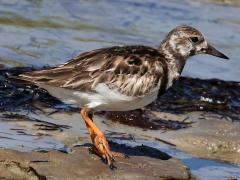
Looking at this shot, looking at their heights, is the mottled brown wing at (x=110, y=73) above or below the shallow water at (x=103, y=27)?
above

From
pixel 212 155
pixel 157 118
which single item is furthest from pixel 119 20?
pixel 212 155

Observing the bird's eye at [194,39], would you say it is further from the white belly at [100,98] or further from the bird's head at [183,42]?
the white belly at [100,98]

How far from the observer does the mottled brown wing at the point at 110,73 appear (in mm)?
6988

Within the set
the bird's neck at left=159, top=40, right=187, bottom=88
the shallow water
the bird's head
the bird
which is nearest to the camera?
the bird

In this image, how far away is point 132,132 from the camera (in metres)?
8.28

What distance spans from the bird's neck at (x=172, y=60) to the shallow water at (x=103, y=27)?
835mm

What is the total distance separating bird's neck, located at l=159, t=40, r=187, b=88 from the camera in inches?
292

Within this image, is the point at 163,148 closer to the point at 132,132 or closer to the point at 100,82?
the point at 132,132

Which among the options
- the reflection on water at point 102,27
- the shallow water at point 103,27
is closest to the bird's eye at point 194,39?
the shallow water at point 103,27

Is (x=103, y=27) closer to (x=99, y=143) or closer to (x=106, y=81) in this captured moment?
(x=106, y=81)

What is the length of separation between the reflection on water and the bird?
3002 mm

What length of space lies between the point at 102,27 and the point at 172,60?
4.98m

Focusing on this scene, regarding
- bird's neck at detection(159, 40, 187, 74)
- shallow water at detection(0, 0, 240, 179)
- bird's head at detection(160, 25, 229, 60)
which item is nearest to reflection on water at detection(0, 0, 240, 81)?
shallow water at detection(0, 0, 240, 179)

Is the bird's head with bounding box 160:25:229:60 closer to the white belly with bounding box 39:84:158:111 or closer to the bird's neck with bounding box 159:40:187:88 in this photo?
the bird's neck with bounding box 159:40:187:88
